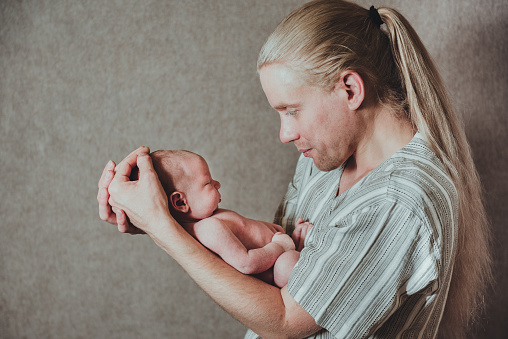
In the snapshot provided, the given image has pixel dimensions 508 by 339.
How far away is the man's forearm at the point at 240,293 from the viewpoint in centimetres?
103

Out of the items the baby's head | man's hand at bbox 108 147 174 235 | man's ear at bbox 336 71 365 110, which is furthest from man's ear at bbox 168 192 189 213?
man's ear at bbox 336 71 365 110

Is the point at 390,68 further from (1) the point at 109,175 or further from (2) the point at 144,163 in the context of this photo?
(1) the point at 109,175

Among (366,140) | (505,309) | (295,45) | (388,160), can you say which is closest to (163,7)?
(295,45)

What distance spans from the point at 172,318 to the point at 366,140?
4.69ft

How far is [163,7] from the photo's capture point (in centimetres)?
205

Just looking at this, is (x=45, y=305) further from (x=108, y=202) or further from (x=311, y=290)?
(x=311, y=290)

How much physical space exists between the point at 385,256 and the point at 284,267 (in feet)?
1.00

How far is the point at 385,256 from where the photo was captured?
0.98m

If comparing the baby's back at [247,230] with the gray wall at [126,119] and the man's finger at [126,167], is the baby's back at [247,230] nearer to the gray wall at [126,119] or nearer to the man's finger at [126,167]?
the man's finger at [126,167]

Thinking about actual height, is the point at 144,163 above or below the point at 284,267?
above

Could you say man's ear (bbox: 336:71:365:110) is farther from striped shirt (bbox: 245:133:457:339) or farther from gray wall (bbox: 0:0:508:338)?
gray wall (bbox: 0:0:508:338)

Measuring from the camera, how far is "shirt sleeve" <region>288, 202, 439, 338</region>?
3.22 feet

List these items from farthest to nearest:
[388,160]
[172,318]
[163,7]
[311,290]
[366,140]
Result: [172,318] < [163,7] < [366,140] < [388,160] < [311,290]

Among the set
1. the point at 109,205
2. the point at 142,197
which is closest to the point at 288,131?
the point at 142,197
